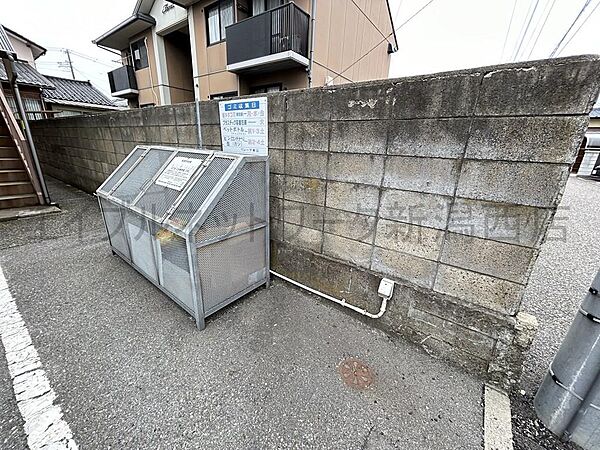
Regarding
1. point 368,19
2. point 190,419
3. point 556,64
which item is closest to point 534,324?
point 556,64

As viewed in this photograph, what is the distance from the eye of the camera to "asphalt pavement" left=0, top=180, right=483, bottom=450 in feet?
4.82

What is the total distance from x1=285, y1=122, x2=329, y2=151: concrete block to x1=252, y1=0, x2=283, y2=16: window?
6308 millimetres

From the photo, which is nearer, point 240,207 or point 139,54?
point 240,207

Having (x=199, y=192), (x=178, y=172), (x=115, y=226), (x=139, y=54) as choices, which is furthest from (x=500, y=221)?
(x=139, y=54)

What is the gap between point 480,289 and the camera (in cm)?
177

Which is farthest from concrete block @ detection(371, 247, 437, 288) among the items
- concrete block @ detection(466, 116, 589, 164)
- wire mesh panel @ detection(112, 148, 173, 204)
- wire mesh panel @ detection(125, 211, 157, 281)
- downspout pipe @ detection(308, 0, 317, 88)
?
downspout pipe @ detection(308, 0, 317, 88)

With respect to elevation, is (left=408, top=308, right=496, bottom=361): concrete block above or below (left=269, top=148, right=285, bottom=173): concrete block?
below

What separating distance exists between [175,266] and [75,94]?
20.8m

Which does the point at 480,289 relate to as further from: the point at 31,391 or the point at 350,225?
the point at 31,391

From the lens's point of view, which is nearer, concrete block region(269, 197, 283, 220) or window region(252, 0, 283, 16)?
concrete block region(269, 197, 283, 220)

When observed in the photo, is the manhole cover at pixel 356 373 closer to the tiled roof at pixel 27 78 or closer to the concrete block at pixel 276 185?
the concrete block at pixel 276 185

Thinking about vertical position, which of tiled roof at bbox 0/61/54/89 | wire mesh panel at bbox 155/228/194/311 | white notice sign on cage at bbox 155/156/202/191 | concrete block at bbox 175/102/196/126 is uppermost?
tiled roof at bbox 0/61/54/89

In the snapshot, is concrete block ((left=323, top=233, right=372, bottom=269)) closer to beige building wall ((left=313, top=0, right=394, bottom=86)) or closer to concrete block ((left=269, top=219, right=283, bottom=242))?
concrete block ((left=269, top=219, right=283, bottom=242))

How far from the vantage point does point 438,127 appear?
66.7 inches
